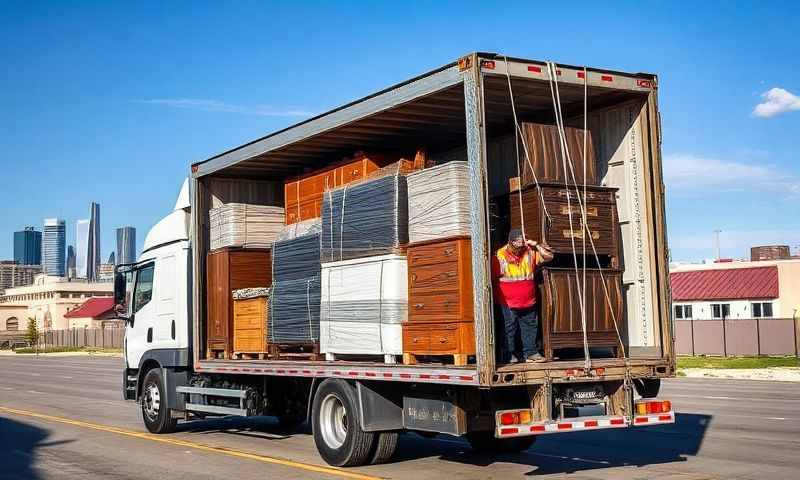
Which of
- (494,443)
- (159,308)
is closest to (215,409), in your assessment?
(159,308)

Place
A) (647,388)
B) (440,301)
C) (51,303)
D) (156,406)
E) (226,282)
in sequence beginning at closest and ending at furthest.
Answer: (440,301)
(647,388)
(226,282)
(156,406)
(51,303)

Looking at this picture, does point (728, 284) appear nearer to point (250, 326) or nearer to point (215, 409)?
point (215, 409)

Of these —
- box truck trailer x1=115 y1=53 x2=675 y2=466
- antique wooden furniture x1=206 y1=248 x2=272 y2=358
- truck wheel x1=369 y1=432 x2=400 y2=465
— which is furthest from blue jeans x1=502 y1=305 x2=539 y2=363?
antique wooden furniture x1=206 y1=248 x2=272 y2=358


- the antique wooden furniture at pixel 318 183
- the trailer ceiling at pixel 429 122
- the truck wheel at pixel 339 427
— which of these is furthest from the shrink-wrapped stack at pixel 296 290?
the trailer ceiling at pixel 429 122

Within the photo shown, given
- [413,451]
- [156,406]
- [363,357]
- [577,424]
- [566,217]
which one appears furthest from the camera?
[156,406]

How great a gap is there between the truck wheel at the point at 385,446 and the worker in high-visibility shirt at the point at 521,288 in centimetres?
201

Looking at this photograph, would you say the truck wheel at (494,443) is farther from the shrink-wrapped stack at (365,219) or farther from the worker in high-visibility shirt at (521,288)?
the shrink-wrapped stack at (365,219)

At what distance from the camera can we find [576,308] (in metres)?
9.56

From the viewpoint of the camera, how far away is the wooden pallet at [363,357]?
10.1 metres

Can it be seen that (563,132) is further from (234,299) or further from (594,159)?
(234,299)

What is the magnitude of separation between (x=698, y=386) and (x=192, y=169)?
15.6 meters

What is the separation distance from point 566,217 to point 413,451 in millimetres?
4154

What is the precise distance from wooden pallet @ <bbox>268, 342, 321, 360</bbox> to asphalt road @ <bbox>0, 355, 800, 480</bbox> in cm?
124

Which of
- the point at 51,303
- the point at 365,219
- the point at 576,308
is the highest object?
the point at 51,303
